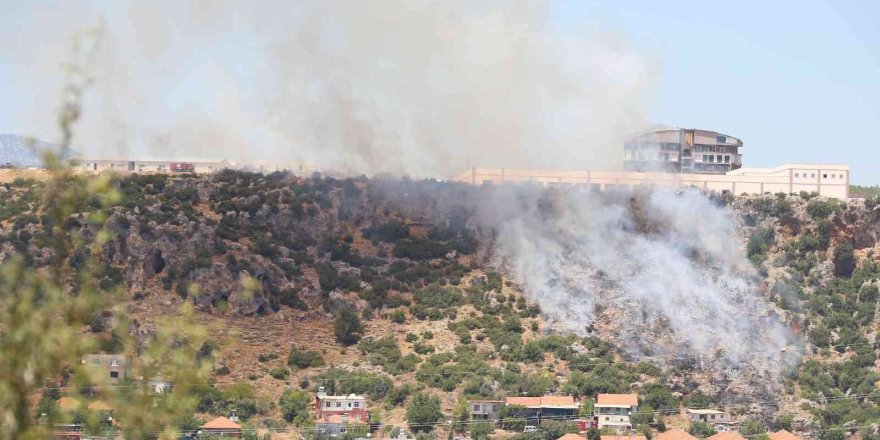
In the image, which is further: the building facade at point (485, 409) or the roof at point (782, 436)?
the building facade at point (485, 409)

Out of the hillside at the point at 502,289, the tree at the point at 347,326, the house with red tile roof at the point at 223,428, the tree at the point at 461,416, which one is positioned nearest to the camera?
the house with red tile roof at the point at 223,428

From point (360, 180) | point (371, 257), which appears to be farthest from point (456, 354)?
point (360, 180)

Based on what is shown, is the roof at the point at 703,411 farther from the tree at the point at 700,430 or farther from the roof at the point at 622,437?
the roof at the point at 622,437

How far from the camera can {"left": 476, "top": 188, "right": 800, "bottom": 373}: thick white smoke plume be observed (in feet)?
389

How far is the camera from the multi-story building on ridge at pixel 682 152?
148 m

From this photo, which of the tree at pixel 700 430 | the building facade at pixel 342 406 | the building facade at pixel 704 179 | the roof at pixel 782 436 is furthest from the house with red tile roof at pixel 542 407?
the building facade at pixel 704 179

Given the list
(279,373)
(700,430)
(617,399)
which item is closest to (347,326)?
(279,373)

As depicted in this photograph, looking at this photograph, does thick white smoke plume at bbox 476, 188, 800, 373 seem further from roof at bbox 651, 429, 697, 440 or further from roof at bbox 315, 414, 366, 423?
roof at bbox 315, 414, 366, 423

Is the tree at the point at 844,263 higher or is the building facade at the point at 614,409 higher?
the tree at the point at 844,263

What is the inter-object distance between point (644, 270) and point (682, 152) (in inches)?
1058

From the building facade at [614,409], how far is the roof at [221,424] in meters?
21.5

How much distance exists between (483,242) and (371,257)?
8.64 m

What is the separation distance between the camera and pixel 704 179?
14050 cm

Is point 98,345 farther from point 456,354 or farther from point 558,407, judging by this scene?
point 456,354
